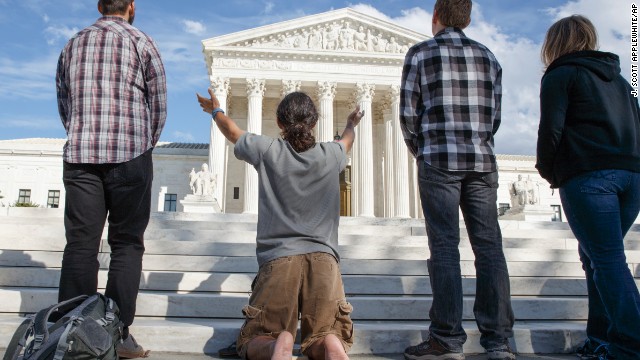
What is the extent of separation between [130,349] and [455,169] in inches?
107

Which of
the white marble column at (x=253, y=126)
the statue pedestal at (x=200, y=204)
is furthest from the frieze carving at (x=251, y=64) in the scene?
the statue pedestal at (x=200, y=204)

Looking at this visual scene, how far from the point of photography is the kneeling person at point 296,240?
330cm

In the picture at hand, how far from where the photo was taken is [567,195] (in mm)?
3576

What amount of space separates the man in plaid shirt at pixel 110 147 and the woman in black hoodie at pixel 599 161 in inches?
118

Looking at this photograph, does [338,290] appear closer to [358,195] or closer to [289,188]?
[289,188]

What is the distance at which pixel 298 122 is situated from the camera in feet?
11.9

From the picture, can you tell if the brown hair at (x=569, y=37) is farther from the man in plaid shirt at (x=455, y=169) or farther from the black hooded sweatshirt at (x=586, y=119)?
the man in plaid shirt at (x=455, y=169)

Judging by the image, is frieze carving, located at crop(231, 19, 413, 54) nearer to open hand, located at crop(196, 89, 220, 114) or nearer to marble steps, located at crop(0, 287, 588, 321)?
marble steps, located at crop(0, 287, 588, 321)

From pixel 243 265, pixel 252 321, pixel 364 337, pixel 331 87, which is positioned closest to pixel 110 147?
pixel 252 321

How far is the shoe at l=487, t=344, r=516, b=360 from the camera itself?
12.2 feet

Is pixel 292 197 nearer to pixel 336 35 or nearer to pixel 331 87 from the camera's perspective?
pixel 331 87

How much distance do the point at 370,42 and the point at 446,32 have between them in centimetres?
2973

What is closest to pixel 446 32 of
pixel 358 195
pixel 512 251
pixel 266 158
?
pixel 266 158

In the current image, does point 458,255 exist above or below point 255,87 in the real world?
below
